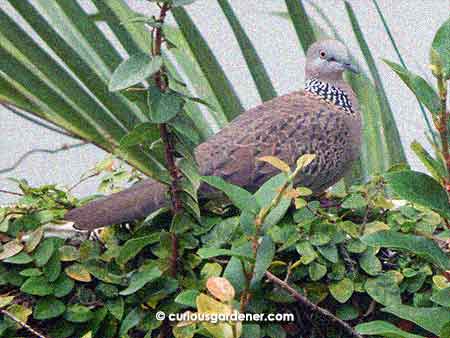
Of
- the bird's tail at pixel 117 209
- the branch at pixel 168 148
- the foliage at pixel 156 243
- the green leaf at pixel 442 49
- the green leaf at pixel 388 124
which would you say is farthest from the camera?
the green leaf at pixel 388 124

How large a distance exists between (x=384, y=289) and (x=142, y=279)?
222mm

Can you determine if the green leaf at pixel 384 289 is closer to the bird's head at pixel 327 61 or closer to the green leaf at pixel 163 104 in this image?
the green leaf at pixel 163 104

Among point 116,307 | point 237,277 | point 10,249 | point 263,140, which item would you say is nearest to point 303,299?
point 237,277

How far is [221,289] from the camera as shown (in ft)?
1.45

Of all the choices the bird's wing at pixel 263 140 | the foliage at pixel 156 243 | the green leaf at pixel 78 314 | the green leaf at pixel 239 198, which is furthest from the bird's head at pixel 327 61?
the green leaf at pixel 239 198

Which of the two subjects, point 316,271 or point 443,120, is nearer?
point 443,120

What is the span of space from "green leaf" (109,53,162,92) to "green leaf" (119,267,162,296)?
0.75 feet

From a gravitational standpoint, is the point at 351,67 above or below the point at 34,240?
below

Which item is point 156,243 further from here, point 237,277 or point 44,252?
point 237,277

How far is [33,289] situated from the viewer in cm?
74

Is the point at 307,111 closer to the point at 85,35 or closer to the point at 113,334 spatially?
the point at 85,35

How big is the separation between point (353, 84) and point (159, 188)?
0.59m

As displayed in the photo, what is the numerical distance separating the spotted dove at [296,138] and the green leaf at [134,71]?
0.99 ft

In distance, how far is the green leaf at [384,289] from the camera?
729 mm
